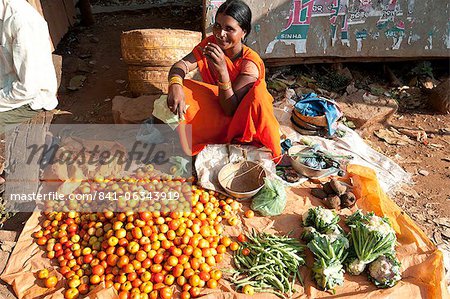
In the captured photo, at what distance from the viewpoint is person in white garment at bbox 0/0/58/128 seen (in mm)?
2975

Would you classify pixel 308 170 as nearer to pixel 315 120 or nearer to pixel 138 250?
pixel 315 120

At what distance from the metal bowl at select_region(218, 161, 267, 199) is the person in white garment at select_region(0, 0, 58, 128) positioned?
1.80 meters

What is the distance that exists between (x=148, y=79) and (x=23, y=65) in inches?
71.0

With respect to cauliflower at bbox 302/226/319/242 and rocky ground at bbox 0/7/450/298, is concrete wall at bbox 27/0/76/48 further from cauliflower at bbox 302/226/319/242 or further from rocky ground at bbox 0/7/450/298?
cauliflower at bbox 302/226/319/242

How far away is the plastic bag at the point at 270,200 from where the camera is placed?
3143 millimetres

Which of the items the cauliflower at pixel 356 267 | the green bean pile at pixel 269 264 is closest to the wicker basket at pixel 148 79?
the green bean pile at pixel 269 264

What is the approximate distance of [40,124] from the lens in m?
3.44

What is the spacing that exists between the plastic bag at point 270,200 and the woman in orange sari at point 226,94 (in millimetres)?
431

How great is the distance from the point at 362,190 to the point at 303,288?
125 cm

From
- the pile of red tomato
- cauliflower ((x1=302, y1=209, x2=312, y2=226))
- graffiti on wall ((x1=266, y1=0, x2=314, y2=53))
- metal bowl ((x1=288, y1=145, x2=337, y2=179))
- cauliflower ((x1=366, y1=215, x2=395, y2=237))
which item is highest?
graffiti on wall ((x1=266, y1=0, x2=314, y2=53))

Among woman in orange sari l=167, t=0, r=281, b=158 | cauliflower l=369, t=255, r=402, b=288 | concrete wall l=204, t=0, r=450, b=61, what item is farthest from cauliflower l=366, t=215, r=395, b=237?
concrete wall l=204, t=0, r=450, b=61

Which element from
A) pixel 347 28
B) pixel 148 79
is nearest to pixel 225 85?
pixel 148 79

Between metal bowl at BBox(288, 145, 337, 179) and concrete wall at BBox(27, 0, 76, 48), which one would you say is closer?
metal bowl at BBox(288, 145, 337, 179)

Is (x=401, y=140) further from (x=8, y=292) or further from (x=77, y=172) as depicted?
(x=8, y=292)
